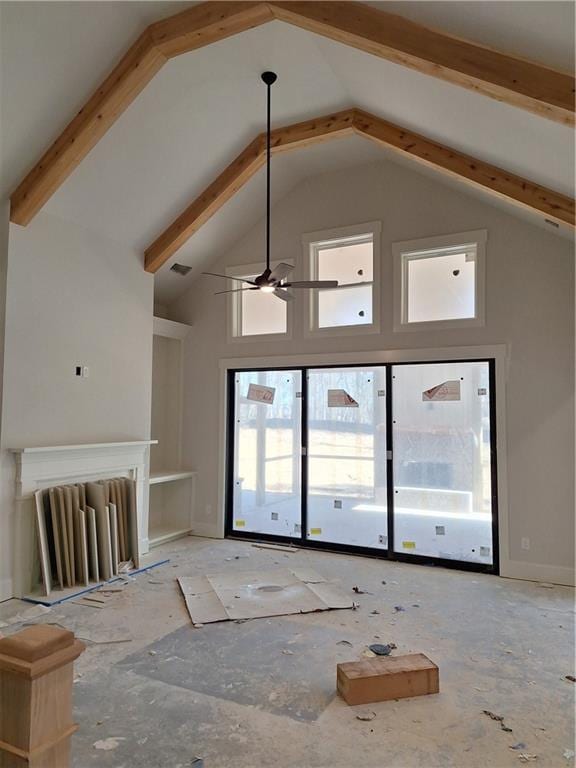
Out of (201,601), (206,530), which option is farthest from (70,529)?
(206,530)

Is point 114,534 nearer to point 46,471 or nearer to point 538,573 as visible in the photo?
point 46,471

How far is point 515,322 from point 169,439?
4.74m

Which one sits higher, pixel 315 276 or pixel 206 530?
pixel 315 276

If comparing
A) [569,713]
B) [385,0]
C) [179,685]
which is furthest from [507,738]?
[385,0]

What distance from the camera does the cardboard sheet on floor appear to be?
13.5 ft

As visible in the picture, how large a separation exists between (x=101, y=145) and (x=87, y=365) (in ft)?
6.92

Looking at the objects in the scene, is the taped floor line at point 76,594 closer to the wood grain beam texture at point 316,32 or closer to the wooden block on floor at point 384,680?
the wooden block on floor at point 384,680

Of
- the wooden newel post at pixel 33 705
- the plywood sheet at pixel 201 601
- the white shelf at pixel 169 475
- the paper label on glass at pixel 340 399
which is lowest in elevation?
the plywood sheet at pixel 201 601

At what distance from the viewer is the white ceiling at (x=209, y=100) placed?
2951 mm

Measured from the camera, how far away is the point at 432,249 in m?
5.61

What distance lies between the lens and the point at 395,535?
570 cm

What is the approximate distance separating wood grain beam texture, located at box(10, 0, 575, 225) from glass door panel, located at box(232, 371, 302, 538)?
11.0 ft

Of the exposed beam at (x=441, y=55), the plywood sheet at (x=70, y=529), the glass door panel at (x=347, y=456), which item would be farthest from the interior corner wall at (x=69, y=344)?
the exposed beam at (x=441, y=55)

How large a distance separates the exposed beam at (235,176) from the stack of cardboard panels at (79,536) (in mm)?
2763
